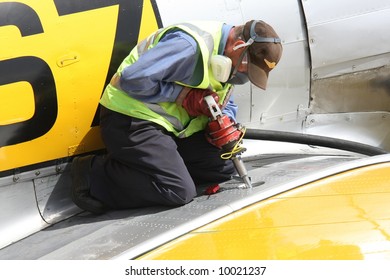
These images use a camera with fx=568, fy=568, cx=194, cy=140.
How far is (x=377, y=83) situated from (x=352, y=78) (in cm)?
17

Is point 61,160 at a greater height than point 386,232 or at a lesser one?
greater

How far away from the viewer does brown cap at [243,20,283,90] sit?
2516mm

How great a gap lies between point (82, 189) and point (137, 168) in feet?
0.95

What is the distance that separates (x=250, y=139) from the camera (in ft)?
10.6

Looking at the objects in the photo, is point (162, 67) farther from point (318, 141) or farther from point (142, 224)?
point (318, 141)

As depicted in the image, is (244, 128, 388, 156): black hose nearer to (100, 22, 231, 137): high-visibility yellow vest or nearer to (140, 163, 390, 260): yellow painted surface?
(100, 22, 231, 137): high-visibility yellow vest

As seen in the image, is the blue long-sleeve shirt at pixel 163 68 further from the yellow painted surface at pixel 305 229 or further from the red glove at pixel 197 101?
the yellow painted surface at pixel 305 229

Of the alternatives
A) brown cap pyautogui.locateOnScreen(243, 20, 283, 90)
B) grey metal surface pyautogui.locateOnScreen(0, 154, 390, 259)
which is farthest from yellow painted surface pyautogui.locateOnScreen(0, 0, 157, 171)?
brown cap pyautogui.locateOnScreen(243, 20, 283, 90)

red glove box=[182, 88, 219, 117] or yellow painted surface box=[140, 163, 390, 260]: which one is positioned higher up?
red glove box=[182, 88, 219, 117]

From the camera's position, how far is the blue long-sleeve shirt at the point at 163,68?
2443 mm

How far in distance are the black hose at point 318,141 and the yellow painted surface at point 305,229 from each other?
27.6 inches

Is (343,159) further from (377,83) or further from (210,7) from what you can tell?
(210,7)

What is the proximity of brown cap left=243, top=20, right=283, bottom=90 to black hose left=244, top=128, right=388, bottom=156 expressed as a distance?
0.62 m

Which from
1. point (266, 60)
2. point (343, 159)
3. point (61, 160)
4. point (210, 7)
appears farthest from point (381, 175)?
point (61, 160)
